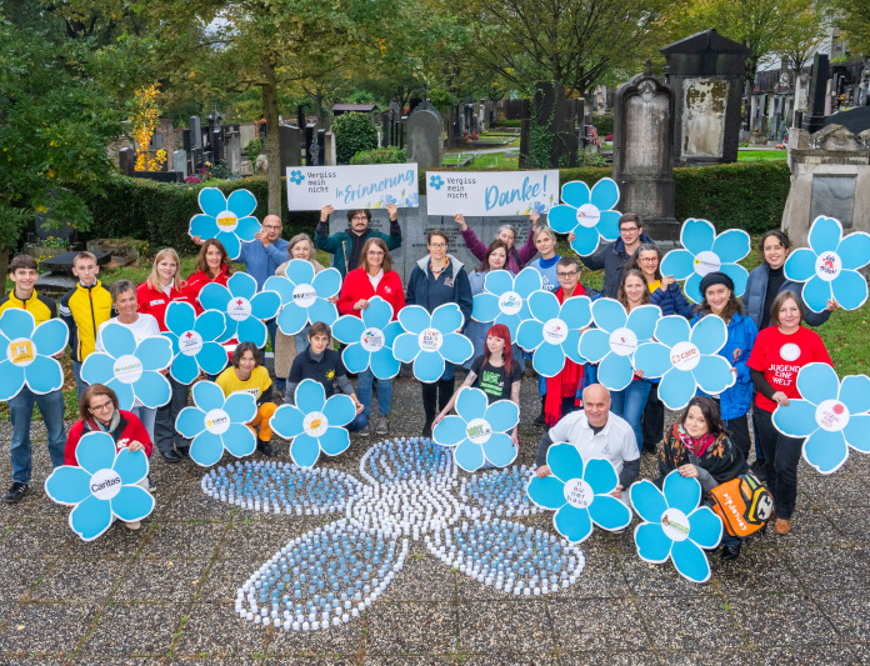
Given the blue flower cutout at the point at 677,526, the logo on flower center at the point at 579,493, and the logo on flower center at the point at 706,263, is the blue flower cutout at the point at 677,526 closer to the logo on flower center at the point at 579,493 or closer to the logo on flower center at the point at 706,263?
the logo on flower center at the point at 579,493

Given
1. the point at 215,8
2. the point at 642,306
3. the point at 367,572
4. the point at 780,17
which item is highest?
the point at 780,17

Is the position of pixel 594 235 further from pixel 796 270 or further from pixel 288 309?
pixel 288 309

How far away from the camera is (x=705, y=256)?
6.94 meters

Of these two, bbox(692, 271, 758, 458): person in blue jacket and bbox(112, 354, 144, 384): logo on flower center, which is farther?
bbox(112, 354, 144, 384): logo on flower center

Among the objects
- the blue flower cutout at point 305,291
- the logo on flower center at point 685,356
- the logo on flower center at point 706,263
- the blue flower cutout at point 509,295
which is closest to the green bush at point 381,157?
the blue flower cutout at point 305,291

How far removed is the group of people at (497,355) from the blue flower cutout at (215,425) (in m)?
0.27

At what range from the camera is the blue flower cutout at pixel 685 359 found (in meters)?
5.68

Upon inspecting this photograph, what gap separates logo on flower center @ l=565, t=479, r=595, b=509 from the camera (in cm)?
541

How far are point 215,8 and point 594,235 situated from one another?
6513 mm

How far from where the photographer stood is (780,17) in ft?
113

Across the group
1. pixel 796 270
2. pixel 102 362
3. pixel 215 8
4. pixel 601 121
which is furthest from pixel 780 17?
pixel 102 362

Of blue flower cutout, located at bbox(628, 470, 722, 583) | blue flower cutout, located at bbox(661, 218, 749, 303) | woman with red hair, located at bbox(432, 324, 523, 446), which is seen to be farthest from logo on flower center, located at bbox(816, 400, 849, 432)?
woman with red hair, located at bbox(432, 324, 523, 446)

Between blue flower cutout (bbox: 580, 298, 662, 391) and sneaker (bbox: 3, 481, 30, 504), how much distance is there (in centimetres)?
431

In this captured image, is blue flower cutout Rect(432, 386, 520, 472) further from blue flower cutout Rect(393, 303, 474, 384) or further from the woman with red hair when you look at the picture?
blue flower cutout Rect(393, 303, 474, 384)
